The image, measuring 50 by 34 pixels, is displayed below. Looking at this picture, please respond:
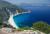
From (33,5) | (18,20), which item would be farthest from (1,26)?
(33,5)

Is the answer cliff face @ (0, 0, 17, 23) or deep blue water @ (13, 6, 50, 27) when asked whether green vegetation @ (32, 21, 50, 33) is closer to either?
deep blue water @ (13, 6, 50, 27)

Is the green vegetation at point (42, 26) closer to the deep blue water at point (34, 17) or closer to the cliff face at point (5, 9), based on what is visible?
the deep blue water at point (34, 17)

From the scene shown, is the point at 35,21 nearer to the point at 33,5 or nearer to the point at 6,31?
the point at 33,5

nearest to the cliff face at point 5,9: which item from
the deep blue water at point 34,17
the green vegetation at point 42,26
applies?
the deep blue water at point 34,17

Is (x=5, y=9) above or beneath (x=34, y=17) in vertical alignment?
above

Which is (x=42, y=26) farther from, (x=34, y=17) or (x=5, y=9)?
(x=5, y=9)

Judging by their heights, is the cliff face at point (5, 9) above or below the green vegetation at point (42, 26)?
above

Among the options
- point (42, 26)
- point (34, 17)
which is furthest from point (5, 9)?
point (42, 26)

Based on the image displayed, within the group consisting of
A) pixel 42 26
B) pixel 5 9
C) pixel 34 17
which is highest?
pixel 5 9
